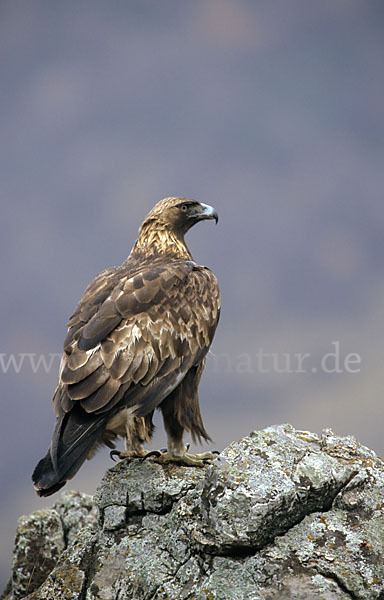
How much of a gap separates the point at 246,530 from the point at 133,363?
6.42ft

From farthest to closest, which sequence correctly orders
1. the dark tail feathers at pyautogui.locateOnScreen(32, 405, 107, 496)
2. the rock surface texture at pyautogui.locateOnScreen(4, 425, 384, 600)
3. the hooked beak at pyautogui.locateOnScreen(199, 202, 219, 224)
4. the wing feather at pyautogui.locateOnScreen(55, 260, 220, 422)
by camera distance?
the hooked beak at pyautogui.locateOnScreen(199, 202, 219, 224) < the wing feather at pyautogui.locateOnScreen(55, 260, 220, 422) < the dark tail feathers at pyautogui.locateOnScreen(32, 405, 107, 496) < the rock surface texture at pyautogui.locateOnScreen(4, 425, 384, 600)

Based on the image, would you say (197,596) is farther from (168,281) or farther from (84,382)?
(168,281)

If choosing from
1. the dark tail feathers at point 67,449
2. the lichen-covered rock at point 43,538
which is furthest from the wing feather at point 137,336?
the lichen-covered rock at point 43,538

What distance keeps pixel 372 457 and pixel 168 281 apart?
2.72 m

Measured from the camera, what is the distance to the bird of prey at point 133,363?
20.2 feet

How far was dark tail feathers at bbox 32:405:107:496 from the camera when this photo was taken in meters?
5.92

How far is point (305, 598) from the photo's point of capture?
16.8 feet

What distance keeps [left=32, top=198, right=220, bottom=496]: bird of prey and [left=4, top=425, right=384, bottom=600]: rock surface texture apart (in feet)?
2.08

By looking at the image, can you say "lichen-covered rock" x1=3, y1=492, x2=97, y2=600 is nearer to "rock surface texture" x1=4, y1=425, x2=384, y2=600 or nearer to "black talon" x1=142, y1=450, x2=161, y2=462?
"black talon" x1=142, y1=450, x2=161, y2=462

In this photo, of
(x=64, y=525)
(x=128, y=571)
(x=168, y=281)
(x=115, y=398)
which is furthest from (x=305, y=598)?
(x=64, y=525)

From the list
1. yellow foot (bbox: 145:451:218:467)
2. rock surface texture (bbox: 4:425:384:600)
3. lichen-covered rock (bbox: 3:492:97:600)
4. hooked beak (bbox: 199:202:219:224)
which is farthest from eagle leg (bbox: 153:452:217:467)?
hooked beak (bbox: 199:202:219:224)

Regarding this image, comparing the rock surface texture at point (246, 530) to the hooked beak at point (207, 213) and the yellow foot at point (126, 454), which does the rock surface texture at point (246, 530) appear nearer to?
the yellow foot at point (126, 454)

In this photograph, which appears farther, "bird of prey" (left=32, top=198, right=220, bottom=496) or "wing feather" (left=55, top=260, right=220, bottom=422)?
"wing feather" (left=55, top=260, right=220, bottom=422)

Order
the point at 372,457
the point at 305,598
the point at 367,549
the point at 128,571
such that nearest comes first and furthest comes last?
1. the point at 305,598
2. the point at 367,549
3. the point at 128,571
4. the point at 372,457
